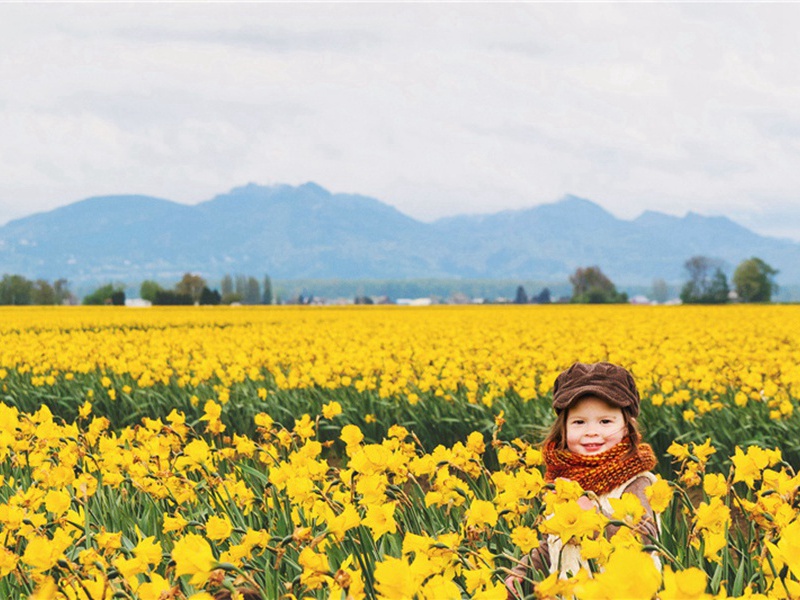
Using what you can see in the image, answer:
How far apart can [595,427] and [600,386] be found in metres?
0.21

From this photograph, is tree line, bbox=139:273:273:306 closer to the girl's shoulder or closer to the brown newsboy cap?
the brown newsboy cap

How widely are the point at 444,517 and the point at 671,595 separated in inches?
107

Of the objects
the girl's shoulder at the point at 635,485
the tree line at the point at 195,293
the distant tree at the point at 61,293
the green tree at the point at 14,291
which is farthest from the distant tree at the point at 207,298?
the girl's shoulder at the point at 635,485

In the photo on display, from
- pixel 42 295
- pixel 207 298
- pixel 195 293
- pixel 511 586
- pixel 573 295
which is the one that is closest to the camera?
pixel 511 586

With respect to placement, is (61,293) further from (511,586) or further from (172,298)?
(511,586)

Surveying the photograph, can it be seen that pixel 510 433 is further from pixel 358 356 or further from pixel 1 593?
pixel 1 593

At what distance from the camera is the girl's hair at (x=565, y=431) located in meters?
4.22

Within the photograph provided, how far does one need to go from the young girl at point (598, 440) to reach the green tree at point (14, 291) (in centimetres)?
A: 10514

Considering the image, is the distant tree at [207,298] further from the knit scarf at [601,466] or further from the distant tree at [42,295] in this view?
the knit scarf at [601,466]

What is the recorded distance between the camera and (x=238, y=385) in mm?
10586

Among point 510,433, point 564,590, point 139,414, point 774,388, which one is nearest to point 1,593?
point 564,590

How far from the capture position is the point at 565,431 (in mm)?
4293

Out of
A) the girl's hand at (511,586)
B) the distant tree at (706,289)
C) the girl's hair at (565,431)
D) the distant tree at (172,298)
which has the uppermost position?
the distant tree at (706,289)

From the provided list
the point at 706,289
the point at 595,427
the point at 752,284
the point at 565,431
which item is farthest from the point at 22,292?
the point at 595,427
